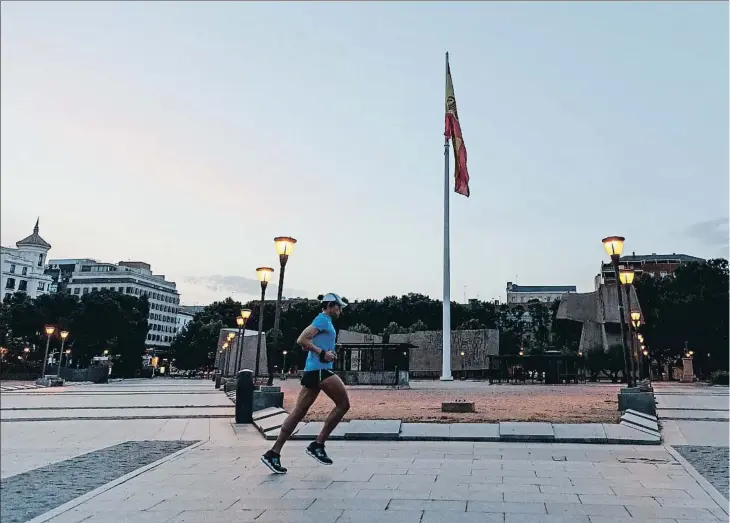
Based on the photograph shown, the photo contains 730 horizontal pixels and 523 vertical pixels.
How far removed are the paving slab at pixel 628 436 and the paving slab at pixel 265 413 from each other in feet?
20.3

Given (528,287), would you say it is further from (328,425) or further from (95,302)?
(328,425)

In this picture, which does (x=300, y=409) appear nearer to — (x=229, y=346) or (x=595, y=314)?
(x=229, y=346)

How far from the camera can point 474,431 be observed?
29.4 ft

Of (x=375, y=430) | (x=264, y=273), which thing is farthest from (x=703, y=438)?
(x=264, y=273)

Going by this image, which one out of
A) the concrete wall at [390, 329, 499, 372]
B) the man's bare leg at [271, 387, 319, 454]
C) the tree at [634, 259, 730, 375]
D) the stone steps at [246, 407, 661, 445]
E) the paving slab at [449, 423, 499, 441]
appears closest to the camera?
the man's bare leg at [271, 387, 319, 454]

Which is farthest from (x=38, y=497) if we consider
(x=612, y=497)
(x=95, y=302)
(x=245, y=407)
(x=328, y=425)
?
(x=95, y=302)

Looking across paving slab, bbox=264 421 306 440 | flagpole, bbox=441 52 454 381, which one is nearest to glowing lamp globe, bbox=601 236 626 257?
paving slab, bbox=264 421 306 440

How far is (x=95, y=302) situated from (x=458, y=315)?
1716 inches

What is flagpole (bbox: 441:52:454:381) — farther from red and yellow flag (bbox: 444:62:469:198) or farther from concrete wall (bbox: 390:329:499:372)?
concrete wall (bbox: 390:329:499:372)

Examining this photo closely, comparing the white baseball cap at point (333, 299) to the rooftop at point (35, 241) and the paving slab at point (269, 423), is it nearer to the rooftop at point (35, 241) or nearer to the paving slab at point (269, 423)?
the rooftop at point (35, 241)

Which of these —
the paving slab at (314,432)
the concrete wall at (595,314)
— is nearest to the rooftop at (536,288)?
the concrete wall at (595,314)

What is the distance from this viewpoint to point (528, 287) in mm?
160500

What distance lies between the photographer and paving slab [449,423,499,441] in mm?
8625

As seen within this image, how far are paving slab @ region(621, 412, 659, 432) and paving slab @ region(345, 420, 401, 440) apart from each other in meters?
4.02
